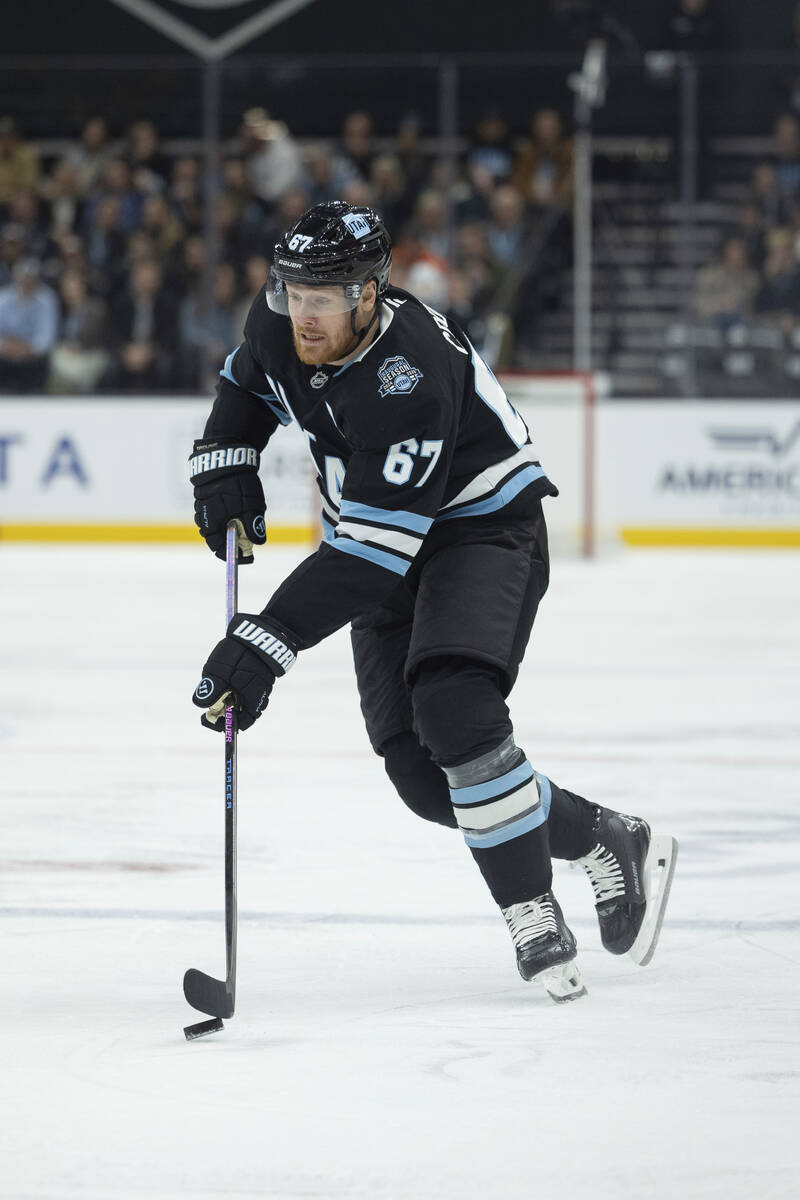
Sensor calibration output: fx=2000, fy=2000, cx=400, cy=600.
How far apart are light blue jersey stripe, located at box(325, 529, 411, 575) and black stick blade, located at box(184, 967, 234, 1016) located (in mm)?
606

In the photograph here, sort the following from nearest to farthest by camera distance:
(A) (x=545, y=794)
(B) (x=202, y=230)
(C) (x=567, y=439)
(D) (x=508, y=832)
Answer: (D) (x=508, y=832)
(A) (x=545, y=794)
(C) (x=567, y=439)
(B) (x=202, y=230)

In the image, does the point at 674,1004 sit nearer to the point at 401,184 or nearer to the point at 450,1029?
the point at 450,1029

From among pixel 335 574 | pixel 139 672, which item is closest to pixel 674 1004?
pixel 335 574

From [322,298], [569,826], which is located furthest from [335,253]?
[569,826]

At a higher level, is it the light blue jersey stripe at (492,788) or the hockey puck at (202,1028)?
the light blue jersey stripe at (492,788)

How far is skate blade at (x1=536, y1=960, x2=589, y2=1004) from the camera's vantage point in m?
2.85

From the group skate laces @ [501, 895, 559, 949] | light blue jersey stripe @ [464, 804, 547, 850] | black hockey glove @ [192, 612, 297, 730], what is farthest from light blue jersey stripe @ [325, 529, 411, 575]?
skate laces @ [501, 895, 559, 949]

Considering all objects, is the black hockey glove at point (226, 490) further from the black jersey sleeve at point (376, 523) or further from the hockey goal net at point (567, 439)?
the hockey goal net at point (567, 439)

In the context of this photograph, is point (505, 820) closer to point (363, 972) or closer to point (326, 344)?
point (363, 972)

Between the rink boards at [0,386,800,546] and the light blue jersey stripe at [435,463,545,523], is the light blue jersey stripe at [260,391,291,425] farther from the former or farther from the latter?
the rink boards at [0,386,800,546]

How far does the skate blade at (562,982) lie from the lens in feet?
9.34

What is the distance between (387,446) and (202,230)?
8.88m

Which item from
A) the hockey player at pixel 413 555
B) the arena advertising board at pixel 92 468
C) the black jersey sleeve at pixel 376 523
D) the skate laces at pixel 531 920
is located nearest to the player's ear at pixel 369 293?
the hockey player at pixel 413 555

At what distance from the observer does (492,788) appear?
9.27 feet
